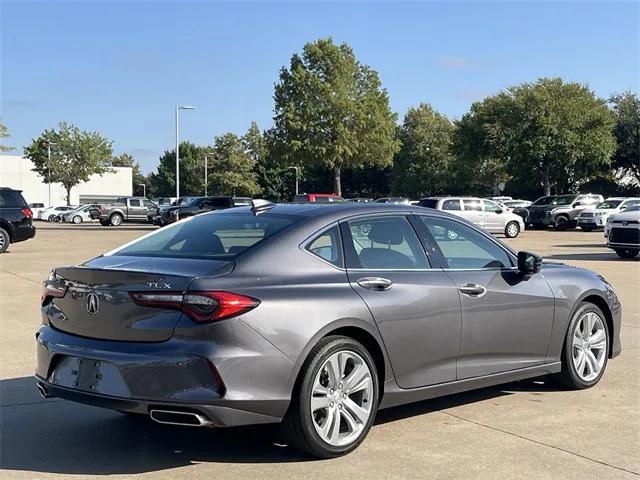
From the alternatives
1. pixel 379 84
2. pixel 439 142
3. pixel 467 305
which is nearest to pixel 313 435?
pixel 467 305

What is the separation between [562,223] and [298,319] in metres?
36.9

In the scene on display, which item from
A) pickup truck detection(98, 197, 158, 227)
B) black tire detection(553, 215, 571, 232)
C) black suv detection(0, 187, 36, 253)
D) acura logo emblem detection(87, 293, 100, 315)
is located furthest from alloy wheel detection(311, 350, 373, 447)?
pickup truck detection(98, 197, 158, 227)

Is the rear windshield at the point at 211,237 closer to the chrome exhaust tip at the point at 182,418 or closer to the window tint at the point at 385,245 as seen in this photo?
the window tint at the point at 385,245

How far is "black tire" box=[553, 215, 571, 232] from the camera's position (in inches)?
1544

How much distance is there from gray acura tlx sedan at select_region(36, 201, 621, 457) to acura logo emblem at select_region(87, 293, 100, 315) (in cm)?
1

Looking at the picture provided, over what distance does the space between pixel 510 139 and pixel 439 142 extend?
111 feet

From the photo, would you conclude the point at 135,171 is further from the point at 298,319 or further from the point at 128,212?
the point at 298,319

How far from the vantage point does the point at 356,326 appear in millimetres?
4852

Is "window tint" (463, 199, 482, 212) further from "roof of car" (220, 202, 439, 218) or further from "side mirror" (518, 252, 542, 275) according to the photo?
"roof of car" (220, 202, 439, 218)

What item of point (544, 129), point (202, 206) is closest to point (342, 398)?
point (202, 206)

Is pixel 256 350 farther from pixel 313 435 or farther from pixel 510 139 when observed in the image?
pixel 510 139

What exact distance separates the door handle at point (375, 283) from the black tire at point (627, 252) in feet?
53.0

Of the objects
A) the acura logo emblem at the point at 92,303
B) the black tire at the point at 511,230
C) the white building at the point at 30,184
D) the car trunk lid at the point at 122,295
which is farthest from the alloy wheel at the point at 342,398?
the white building at the point at 30,184

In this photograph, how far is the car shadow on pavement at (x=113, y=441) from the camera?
15.4 ft
